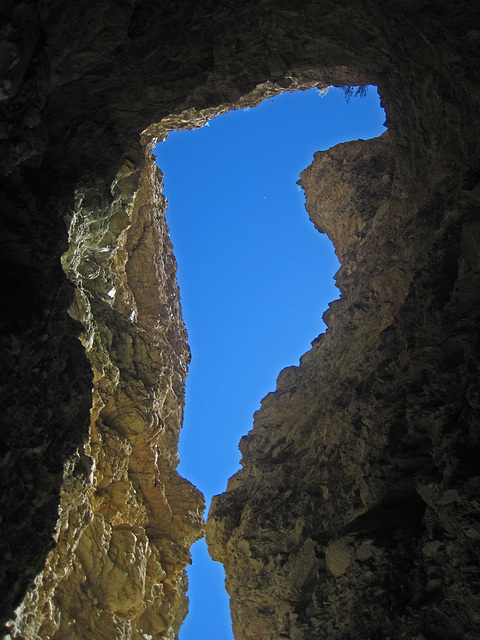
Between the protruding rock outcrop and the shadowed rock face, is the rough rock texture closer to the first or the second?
the shadowed rock face

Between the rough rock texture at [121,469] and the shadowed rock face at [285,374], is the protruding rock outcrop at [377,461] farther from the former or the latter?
the rough rock texture at [121,469]

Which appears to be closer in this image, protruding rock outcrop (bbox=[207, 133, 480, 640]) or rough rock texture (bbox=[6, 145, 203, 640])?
protruding rock outcrop (bbox=[207, 133, 480, 640])

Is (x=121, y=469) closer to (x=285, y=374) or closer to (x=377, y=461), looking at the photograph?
(x=285, y=374)

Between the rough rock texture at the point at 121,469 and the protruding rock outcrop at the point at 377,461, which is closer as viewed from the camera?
the protruding rock outcrop at the point at 377,461

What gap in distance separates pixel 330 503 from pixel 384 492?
5.05ft

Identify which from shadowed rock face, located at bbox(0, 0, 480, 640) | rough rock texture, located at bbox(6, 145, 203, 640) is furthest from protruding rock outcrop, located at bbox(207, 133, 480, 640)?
rough rock texture, located at bbox(6, 145, 203, 640)

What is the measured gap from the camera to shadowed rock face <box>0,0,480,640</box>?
5426 millimetres

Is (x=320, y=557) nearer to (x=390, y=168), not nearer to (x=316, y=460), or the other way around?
(x=316, y=460)

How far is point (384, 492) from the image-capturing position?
282 inches

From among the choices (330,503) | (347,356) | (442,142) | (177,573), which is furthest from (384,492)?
(177,573)

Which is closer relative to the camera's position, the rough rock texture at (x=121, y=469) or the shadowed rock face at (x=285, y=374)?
the shadowed rock face at (x=285, y=374)

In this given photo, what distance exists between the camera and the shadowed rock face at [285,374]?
5.43 m

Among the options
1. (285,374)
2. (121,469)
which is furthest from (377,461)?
(121,469)

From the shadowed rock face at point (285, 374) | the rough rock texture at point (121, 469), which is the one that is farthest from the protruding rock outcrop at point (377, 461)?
the rough rock texture at point (121, 469)
